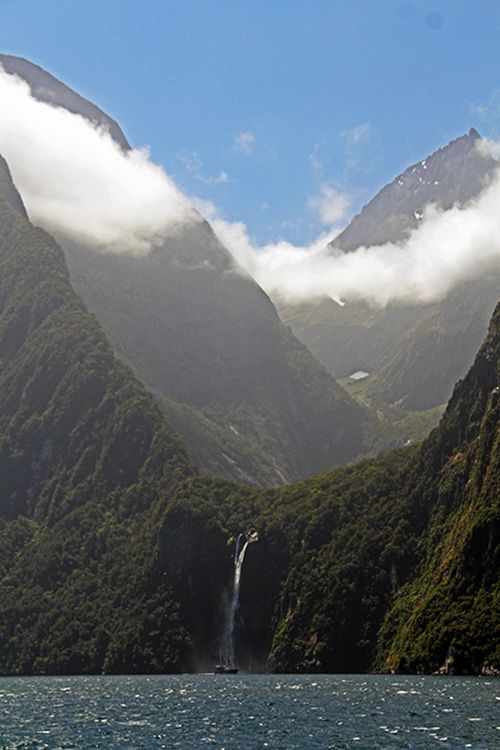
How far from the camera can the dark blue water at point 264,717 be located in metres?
78.6

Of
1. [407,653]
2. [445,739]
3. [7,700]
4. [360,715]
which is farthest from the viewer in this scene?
[407,653]

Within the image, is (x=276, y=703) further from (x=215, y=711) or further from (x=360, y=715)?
(x=360, y=715)

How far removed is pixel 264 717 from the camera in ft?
324

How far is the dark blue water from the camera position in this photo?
258 ft

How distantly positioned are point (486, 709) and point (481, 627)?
2759 inches

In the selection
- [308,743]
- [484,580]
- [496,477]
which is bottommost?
[308,743]

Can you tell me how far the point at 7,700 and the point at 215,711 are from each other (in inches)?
1492

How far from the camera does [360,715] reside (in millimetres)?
96250

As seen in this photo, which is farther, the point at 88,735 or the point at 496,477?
the point at 496,477

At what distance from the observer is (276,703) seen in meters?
115

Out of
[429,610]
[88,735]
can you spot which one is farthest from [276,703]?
[429,610]

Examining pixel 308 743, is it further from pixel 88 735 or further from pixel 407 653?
pixel 407 653

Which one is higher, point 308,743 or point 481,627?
point 481,627

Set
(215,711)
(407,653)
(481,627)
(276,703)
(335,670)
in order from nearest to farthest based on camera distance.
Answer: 1. (215,711)
2. (276,703)
3. (481,627)
4. (407,653)
5. (335,670)
